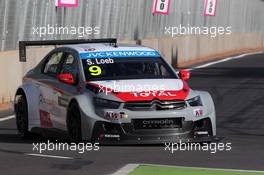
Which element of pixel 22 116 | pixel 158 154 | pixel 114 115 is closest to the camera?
pixel 158 154

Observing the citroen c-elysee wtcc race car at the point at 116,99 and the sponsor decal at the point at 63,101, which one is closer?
the citroen c-elysee wtcc race car at the point at 116,99

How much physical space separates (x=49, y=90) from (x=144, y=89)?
1.69m

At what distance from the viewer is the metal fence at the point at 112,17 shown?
25125 mm

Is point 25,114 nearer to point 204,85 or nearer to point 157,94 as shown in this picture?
point 157,94

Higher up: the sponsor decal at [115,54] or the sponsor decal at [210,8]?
the sponsor decal at [115,54]

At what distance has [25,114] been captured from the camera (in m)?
15.7

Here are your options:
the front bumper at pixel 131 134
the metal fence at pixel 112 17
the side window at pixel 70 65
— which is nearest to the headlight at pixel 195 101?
the front bumper at pixel 131 134

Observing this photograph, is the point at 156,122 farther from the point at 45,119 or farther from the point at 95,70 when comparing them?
the point at 45,119

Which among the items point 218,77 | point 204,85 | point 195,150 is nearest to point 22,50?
point 195,150

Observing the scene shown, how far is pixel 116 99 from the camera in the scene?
13.6m

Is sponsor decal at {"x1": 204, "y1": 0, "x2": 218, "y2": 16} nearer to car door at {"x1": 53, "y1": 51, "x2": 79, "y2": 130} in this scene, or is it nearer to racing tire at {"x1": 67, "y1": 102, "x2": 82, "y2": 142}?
car door at {"x1": 53, "y1": 51, "x2": 79, "y2": 130}

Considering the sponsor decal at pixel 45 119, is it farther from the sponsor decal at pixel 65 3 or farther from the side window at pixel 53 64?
the sponsor decal at pixel 65 3

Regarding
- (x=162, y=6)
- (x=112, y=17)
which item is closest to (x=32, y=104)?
(x=112, y=17)

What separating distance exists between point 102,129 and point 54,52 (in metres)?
2.44
